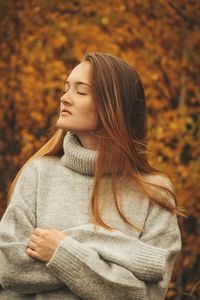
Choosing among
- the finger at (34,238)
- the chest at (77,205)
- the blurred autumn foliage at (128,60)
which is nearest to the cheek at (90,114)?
the chest at (77,205)

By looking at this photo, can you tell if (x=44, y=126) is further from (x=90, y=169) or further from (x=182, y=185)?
(x=90, y=169)

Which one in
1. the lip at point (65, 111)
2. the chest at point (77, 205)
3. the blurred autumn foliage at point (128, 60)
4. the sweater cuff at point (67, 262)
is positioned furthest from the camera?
the blurred autumn foliage at point (128, 60)

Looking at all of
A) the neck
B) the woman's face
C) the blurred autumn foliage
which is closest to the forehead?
the woman's face

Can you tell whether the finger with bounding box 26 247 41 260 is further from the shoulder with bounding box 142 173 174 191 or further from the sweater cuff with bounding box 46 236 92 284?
the shoulder with bounding box 142 173 174 191

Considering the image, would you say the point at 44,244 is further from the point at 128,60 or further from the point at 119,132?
the point at 128,60

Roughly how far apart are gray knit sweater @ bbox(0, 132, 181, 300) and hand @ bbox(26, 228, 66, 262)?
0.09 feet

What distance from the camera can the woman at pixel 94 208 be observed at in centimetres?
246

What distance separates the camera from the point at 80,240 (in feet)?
8.30

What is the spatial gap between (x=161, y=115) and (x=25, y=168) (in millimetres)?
3284

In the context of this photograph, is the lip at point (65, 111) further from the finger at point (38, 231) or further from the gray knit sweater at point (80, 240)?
the finger at point (38, 231)

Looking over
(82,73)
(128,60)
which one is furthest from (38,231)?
(128,60)

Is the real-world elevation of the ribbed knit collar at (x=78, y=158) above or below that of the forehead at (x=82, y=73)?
below

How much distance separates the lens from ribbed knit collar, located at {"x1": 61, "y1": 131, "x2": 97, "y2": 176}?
2756 mm

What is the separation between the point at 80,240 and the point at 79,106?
59 cm
